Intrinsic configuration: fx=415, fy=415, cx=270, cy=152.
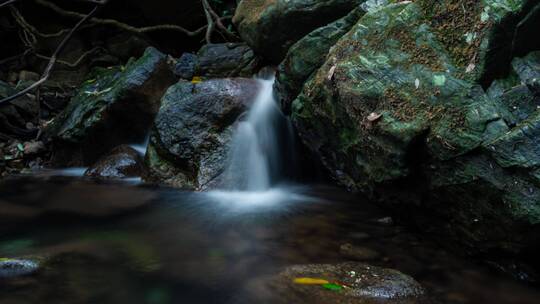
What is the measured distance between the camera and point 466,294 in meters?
2.60

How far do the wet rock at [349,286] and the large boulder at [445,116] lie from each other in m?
0.75

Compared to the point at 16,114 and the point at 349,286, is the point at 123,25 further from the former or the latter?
the point at 349,286

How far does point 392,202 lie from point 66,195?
3.72 m

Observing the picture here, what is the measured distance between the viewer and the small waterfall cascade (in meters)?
5.22

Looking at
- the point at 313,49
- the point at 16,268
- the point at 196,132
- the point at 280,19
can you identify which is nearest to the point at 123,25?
the point at 280,19

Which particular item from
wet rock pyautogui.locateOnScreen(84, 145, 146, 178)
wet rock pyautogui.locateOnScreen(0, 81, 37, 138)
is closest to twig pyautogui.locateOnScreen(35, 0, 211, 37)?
wet rock pyautogui.locateOnScreen(0, 81, 37, 138)

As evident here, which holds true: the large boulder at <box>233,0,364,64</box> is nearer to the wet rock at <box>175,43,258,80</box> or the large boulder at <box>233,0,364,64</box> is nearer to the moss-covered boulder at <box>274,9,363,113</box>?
the wet rock at <box>175,43,258,80</box>

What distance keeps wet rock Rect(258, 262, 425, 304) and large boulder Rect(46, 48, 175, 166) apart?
4.73m

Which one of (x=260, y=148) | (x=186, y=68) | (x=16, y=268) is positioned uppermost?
(x=186, y=68)

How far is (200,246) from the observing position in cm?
336

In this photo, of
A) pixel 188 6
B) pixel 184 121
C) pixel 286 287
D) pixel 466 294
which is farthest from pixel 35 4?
pixel 466 294

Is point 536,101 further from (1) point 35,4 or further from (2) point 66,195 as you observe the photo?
(1) point 35,4

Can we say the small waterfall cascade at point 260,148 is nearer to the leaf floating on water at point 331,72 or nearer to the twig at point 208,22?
the leaf floating on water at point 331,72

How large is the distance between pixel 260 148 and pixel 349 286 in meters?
3.14
